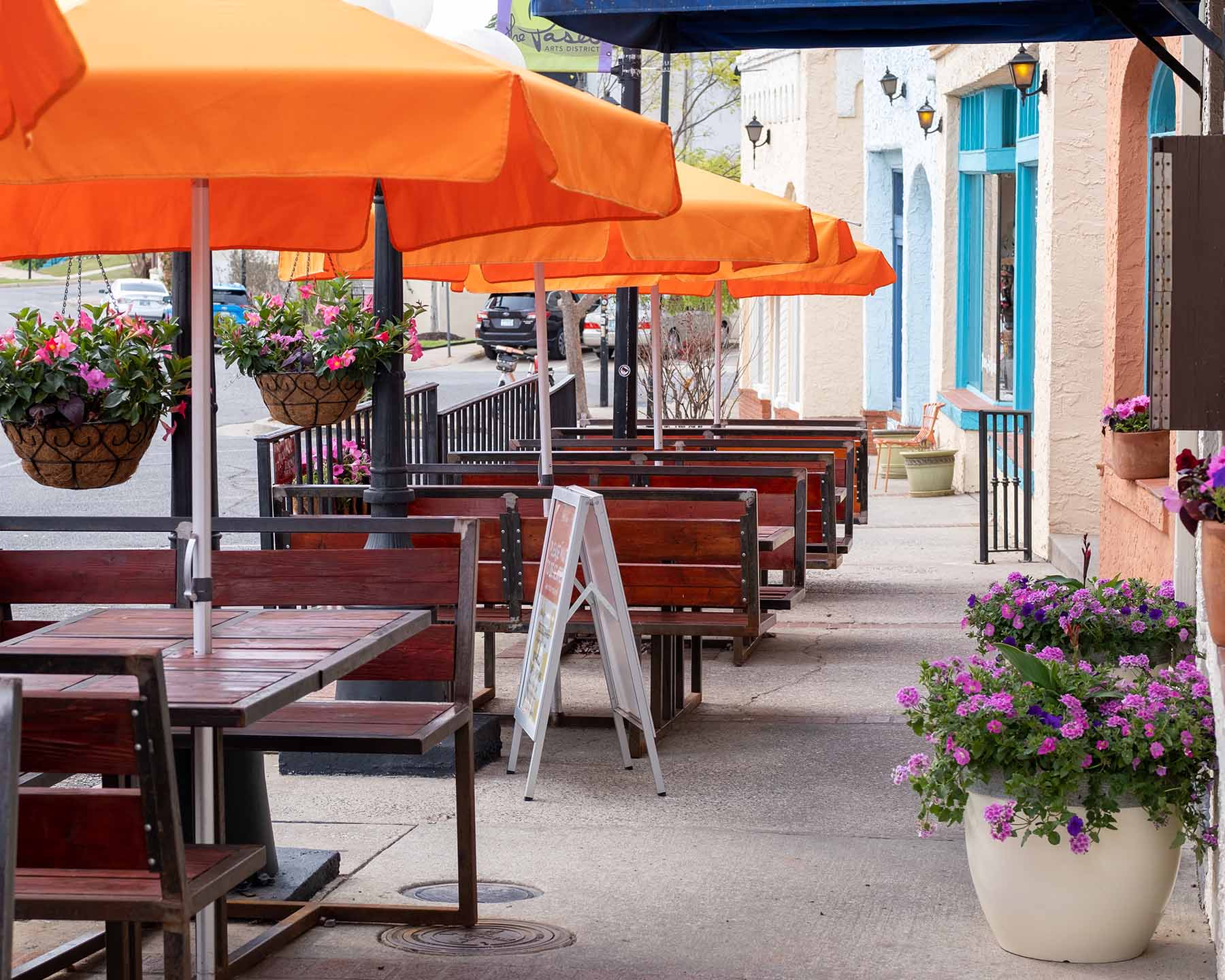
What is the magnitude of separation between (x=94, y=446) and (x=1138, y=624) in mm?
3348

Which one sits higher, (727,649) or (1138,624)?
(1138,624)

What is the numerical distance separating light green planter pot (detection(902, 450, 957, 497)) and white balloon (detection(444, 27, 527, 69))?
1121 cm

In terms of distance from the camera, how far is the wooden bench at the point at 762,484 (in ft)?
25.7

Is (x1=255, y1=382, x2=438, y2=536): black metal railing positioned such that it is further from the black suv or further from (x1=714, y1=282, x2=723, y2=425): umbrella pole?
the black suv

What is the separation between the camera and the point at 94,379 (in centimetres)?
540

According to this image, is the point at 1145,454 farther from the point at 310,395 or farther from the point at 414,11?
the point at 414,11

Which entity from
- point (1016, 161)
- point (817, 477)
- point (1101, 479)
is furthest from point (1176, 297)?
point (1016, 161)

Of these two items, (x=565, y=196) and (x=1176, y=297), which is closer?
(x=1176, y=297)

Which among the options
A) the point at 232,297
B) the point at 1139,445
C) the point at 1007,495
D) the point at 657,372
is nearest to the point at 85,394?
the point at 657,372

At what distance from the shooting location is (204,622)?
4.10 meters

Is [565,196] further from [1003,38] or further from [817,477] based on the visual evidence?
[817,477]

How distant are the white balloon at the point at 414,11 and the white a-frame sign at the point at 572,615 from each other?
1.68 m

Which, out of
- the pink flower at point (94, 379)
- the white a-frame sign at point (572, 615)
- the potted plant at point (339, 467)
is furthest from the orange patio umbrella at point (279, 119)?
the potted plant at point (339, 467)

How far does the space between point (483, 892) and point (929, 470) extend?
12669mm
